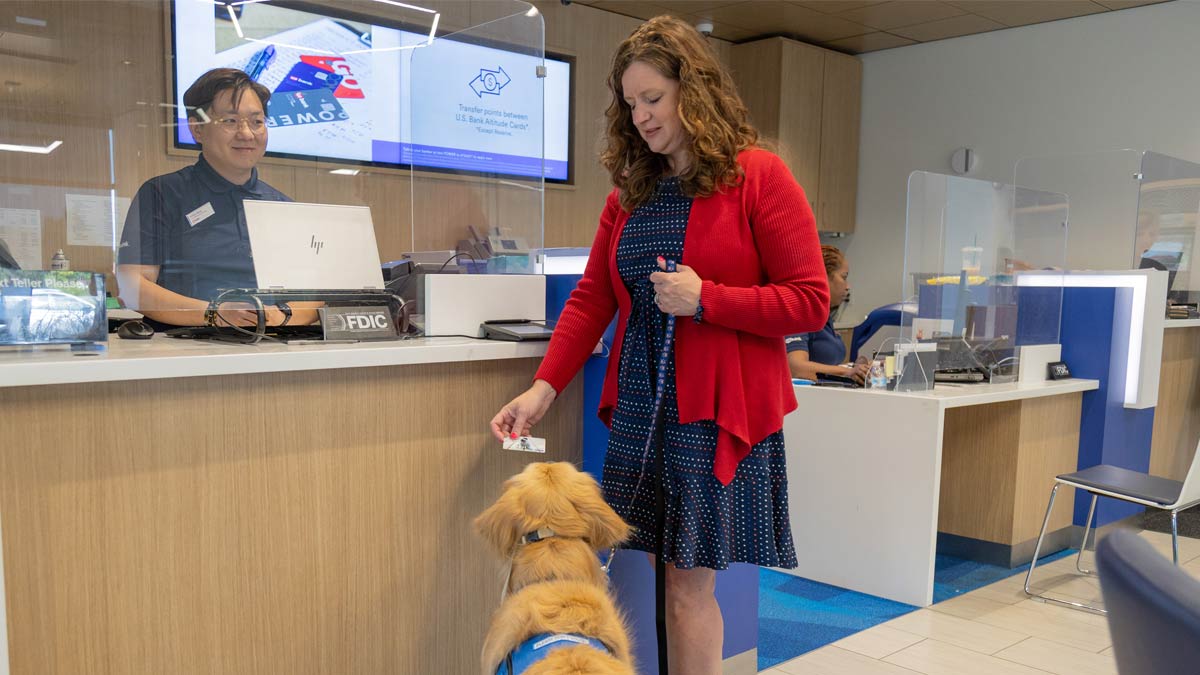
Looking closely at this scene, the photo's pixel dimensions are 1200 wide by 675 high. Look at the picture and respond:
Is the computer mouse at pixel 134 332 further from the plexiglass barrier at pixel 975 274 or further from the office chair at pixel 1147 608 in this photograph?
the plexiglass barrier at pixel 975 274

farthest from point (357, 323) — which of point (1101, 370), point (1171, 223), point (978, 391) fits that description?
point (1171, 223)

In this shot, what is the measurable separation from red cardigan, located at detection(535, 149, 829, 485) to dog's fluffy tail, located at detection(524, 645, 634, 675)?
51 cm

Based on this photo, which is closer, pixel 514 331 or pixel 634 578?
pixel 514 331

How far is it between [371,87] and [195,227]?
0.84m

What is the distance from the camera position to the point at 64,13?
2258 millimetres

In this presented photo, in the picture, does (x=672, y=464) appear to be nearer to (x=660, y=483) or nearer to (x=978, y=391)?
(x=660, y=483)

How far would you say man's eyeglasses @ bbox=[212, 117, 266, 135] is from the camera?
96.5 inches

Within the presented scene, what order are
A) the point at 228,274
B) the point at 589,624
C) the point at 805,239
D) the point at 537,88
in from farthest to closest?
the point at 537,88, the point at 228,274, the point at 805,239, the point at 589,624

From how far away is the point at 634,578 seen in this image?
7.45 feet

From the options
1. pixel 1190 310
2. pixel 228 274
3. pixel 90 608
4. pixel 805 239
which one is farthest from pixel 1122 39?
pixel 90 608

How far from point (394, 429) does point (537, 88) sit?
1307 millimetres

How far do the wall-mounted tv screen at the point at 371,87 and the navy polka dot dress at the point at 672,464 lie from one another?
1.02 metres

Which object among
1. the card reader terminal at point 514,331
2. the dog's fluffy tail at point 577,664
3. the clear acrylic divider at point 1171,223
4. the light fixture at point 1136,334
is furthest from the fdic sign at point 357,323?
the clear acrylic divider at point 1171,223

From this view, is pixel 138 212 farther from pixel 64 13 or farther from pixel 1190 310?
pixel 1190 310
